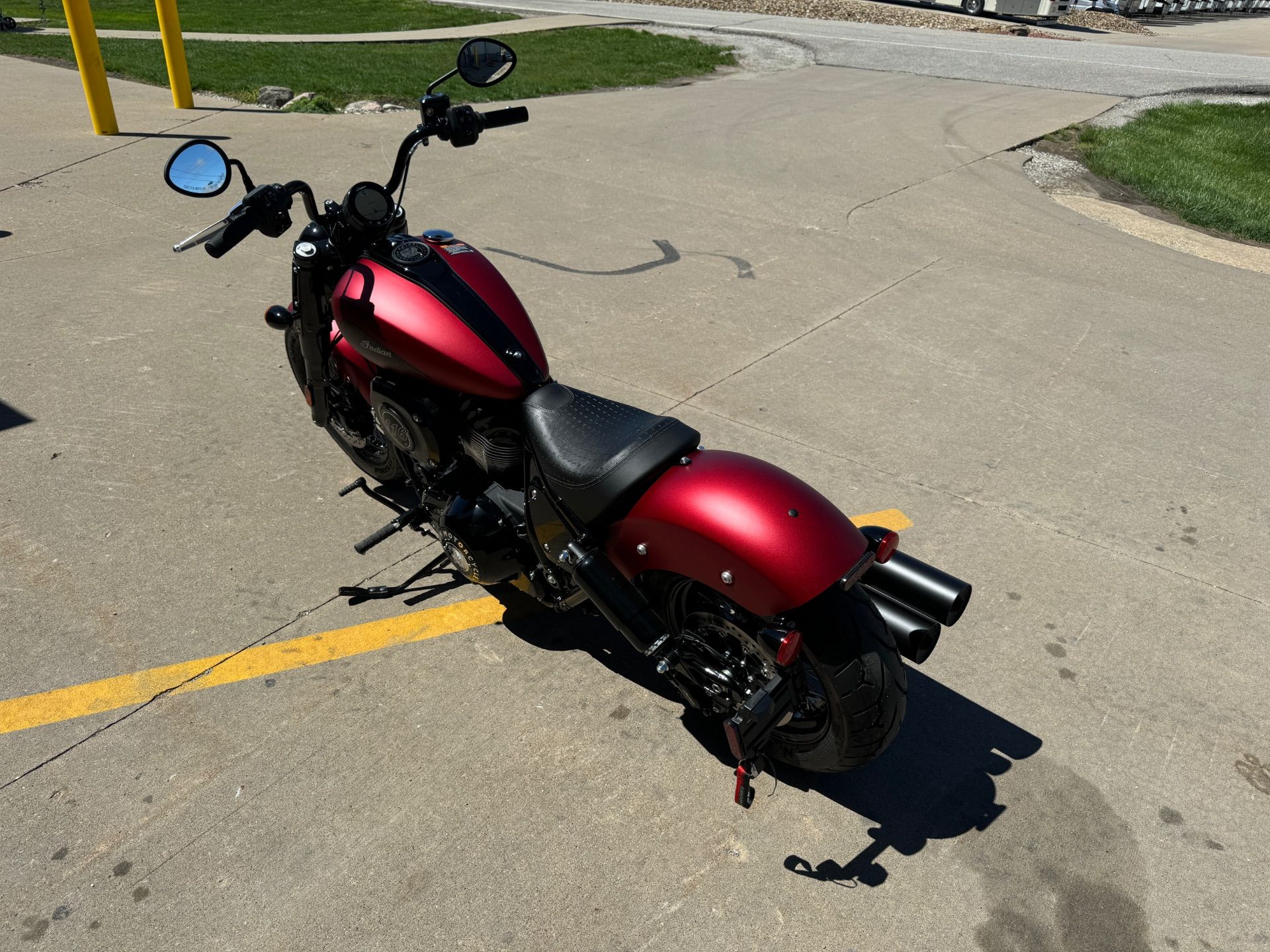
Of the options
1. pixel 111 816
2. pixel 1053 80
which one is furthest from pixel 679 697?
pixel 1053 80

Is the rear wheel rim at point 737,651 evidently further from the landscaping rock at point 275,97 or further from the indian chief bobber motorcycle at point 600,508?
the landscaping rock at point 275,97

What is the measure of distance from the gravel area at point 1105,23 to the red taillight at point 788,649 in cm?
2785

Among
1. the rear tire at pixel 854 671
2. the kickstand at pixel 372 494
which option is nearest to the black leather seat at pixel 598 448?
the rear tire at pixel 854 671

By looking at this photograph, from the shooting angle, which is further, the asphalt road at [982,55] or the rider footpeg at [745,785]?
the asphalt road at [982,55]

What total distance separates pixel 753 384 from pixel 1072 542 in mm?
2011

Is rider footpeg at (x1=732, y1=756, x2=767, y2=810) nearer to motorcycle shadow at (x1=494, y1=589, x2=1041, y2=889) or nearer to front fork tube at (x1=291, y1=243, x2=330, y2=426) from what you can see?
motorcycle shadow at (x1=494, y1=589, x2=1041, y2=889)

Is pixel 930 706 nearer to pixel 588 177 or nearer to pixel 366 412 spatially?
pixel 366 412

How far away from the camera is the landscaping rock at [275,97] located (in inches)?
471

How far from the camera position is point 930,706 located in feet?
11.6

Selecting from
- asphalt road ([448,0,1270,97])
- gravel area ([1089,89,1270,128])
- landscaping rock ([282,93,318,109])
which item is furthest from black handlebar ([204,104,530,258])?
asphalt road ([448,0,1270,97])

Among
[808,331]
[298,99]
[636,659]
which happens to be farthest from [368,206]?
[298,99]

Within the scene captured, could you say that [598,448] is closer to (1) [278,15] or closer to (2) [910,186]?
(2) [910,186]

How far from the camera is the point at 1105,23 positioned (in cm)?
2616

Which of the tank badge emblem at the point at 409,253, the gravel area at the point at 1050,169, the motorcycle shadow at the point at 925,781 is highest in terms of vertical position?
the tank badge emblem at the point at 409,253
